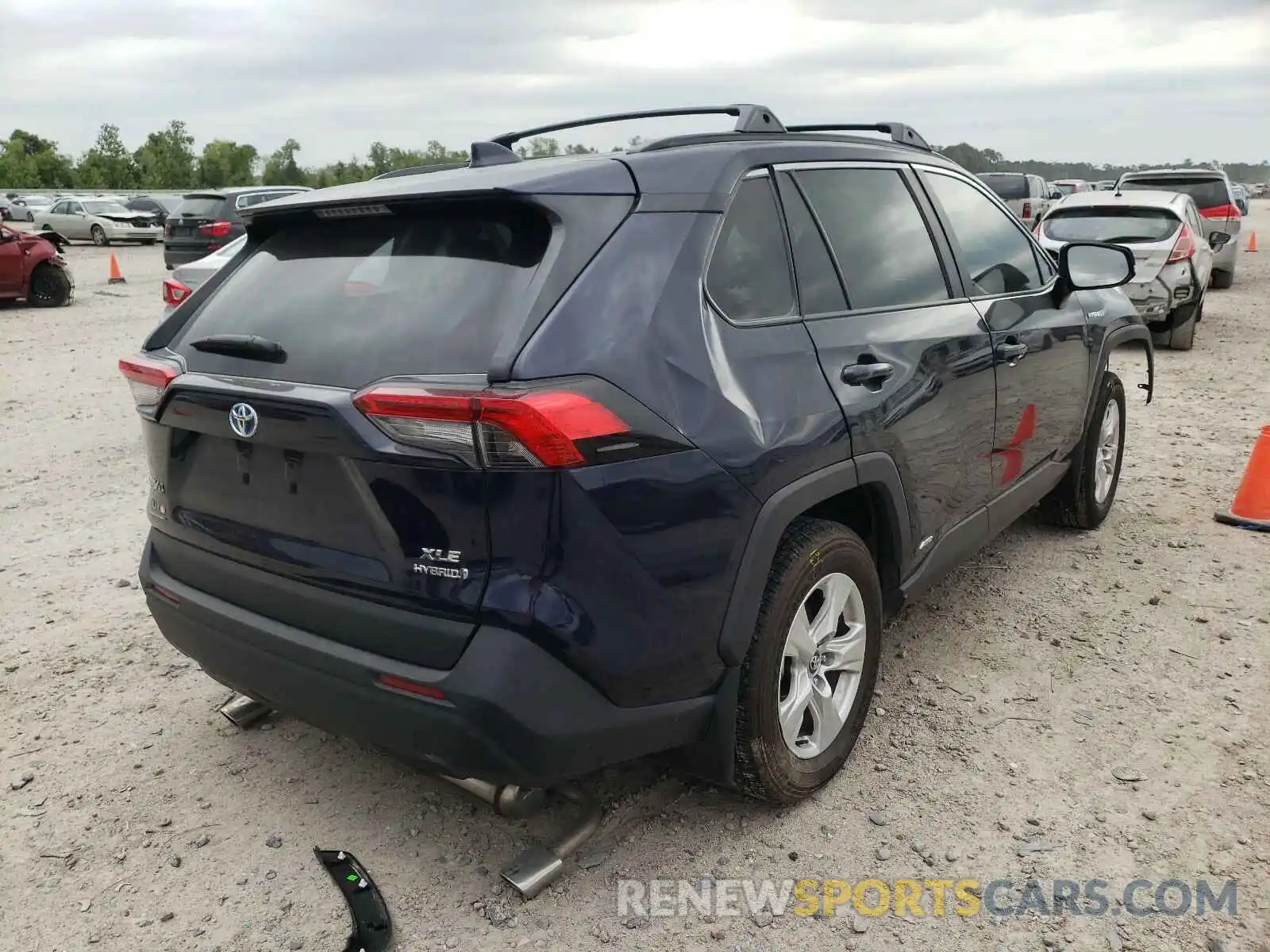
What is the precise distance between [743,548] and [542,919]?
1.09m

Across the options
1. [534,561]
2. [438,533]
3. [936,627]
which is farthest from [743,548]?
[936,627]

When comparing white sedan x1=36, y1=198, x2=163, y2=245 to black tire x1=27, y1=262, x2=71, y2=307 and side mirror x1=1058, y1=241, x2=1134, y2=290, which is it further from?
side mirror x1=1058, y1=241, x2=1134, y2=290

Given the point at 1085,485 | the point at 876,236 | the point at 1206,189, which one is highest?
the point at 1206,189

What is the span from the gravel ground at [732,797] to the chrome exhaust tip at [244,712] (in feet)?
0.18

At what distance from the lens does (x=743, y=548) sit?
8.32 ft

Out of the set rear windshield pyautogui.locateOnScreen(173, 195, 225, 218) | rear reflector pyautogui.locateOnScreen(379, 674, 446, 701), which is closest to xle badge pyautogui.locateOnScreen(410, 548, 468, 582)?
rear reflector pyautogui.locateOnScreen(379, 674, 446, 701)

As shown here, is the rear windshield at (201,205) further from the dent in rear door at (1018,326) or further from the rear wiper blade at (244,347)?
the rear wiper blade at (244,347)

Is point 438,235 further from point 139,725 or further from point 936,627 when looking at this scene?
point 936,627

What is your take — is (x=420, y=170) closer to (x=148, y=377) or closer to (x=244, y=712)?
(x=148, y=377)

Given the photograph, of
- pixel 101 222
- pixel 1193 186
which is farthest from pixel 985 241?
pixel 101 222

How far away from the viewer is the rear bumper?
87.7 inches

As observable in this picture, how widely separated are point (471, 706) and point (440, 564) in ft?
1.06

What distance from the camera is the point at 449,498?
2.22 meters

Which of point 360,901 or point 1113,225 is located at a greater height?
point 1113,225
